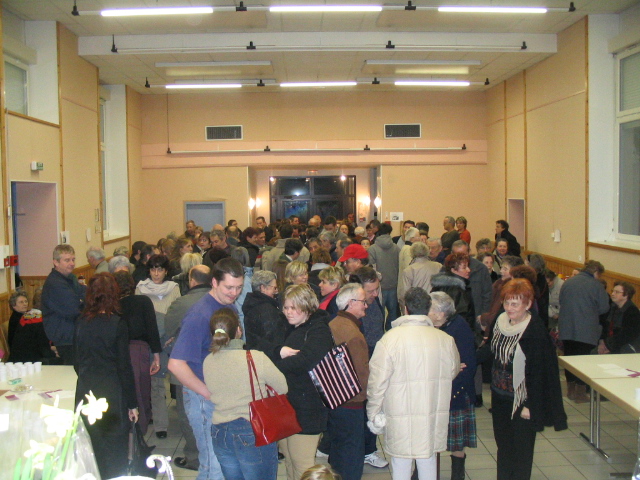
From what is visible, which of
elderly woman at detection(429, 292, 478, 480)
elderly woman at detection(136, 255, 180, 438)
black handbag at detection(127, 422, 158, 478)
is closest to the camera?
elderly woman at detection(429, 292, 478, 480)

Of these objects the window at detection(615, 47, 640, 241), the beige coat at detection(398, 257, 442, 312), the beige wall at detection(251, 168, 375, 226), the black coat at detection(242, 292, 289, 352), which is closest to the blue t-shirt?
the black coat at detection(242, 292, 289, 352)

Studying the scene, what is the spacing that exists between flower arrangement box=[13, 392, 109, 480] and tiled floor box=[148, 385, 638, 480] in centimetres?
333

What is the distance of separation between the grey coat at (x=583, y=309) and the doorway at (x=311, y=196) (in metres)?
10.3

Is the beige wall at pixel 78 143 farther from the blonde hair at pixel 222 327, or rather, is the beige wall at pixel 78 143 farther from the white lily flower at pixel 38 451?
the white lily flower at pixel 38 451

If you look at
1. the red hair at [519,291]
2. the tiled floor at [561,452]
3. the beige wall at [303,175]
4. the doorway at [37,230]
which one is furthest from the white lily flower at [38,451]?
the beige wall at [303,175]

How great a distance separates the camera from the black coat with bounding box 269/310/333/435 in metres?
3.31

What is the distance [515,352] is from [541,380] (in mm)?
221

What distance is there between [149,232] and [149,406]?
9.29m

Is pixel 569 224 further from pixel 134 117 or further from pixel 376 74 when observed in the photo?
pixel 134 117

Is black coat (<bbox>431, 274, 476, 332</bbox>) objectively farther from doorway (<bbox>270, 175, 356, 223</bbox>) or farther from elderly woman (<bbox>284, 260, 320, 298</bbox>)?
doorway (<bbox>270, 175, 356, 223</bbox>)

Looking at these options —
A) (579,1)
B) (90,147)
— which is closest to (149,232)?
(90,147)

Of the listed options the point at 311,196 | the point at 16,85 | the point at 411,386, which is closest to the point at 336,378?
the point at 411,386

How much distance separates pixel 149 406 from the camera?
491cm

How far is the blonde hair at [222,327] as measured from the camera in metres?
2.98
